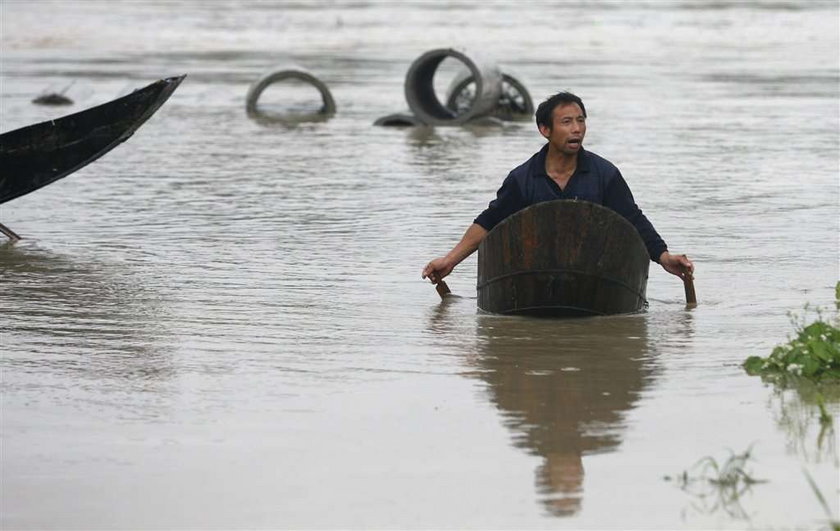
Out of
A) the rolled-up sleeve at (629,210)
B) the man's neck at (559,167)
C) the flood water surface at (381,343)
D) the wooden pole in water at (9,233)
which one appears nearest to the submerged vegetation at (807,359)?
the flood water surface at (381,343)

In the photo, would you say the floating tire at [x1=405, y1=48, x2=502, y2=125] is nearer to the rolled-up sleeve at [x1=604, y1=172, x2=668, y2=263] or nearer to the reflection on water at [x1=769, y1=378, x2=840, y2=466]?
the rolled-up sleeve at [x1=604, y1=172, x2=668, y2=263]

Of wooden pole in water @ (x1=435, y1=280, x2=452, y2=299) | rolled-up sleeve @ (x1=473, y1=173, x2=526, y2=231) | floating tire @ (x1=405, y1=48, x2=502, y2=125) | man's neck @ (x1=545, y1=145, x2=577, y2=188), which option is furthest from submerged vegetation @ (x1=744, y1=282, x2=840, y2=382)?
floating tire @ (x1=405, y1=48, x2=502, y2=125)

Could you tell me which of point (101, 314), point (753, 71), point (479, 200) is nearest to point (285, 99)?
point (753, 71)

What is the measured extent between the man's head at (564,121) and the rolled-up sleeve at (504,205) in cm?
39

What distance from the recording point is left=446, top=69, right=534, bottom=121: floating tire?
25.8 metres

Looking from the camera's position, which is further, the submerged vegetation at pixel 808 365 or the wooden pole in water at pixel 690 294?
the wooden pole in water at pixel 690 294

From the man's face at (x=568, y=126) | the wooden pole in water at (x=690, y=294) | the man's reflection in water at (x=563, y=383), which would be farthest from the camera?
the wooden pole in water at (x=690, y=294)

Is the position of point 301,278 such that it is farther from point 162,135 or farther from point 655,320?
point 162,135

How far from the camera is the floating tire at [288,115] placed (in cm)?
2622

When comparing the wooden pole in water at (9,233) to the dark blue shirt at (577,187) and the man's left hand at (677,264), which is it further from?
the man's left hand at (677,264)

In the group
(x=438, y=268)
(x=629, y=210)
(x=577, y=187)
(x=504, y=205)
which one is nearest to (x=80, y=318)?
(x=438, y=268)

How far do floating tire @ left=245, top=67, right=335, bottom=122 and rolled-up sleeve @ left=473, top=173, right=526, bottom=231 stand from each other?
15740mm

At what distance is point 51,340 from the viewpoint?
9938mm

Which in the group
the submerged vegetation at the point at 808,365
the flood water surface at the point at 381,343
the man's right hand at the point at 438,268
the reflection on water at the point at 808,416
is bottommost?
the flood water surface at the point at 381,343
